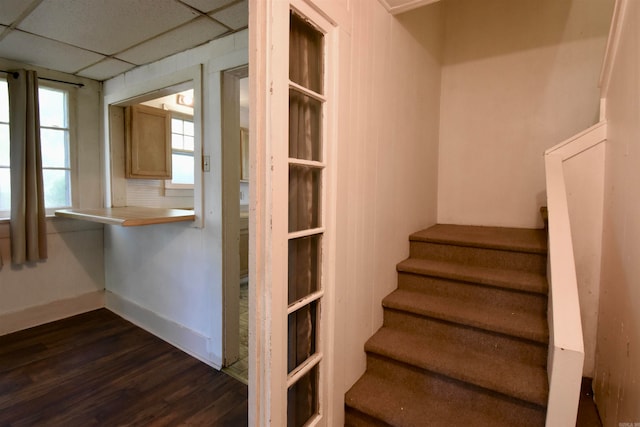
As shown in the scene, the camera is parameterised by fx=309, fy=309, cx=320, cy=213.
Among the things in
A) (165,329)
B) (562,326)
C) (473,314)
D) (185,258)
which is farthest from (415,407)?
(165,329)

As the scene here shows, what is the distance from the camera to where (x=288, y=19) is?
1.11 metres

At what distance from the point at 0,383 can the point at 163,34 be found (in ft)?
8.67

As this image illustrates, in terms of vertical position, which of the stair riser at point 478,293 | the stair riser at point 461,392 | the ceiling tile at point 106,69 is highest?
the ceiling tile at point 106,69

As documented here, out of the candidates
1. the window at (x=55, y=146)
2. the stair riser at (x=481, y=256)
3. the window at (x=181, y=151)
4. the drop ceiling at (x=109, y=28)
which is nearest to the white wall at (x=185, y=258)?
the drop ceiling at (x=109, y=28)

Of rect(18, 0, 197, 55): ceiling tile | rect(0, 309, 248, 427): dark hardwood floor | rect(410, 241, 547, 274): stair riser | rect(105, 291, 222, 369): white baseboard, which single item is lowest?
rect(0, 309, 248, 427): dark hardwood floor

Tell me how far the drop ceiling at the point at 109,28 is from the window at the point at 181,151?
1056 millimetres

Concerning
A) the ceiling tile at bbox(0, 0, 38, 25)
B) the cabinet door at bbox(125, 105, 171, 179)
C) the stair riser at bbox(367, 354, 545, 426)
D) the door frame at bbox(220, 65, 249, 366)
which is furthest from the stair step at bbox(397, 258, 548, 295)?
the ceiling tile at bbox(0, 0, 38, 25)

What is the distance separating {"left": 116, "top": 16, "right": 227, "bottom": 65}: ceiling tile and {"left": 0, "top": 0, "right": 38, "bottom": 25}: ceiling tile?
2.05 feet

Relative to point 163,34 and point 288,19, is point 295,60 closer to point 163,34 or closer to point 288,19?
point 288,19

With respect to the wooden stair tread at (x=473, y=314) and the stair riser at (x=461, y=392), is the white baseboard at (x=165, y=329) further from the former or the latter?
the wooden stair tread at (x=473, y=314)

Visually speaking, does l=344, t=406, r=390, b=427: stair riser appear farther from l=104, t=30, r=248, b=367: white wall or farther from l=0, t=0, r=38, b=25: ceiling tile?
l=0, t=0, r=38, b=25: ceiling tile

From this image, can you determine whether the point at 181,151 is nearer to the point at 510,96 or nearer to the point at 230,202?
the point at 230,202

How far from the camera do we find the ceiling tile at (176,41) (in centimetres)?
203

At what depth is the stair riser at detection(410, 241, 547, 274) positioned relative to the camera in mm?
1941
